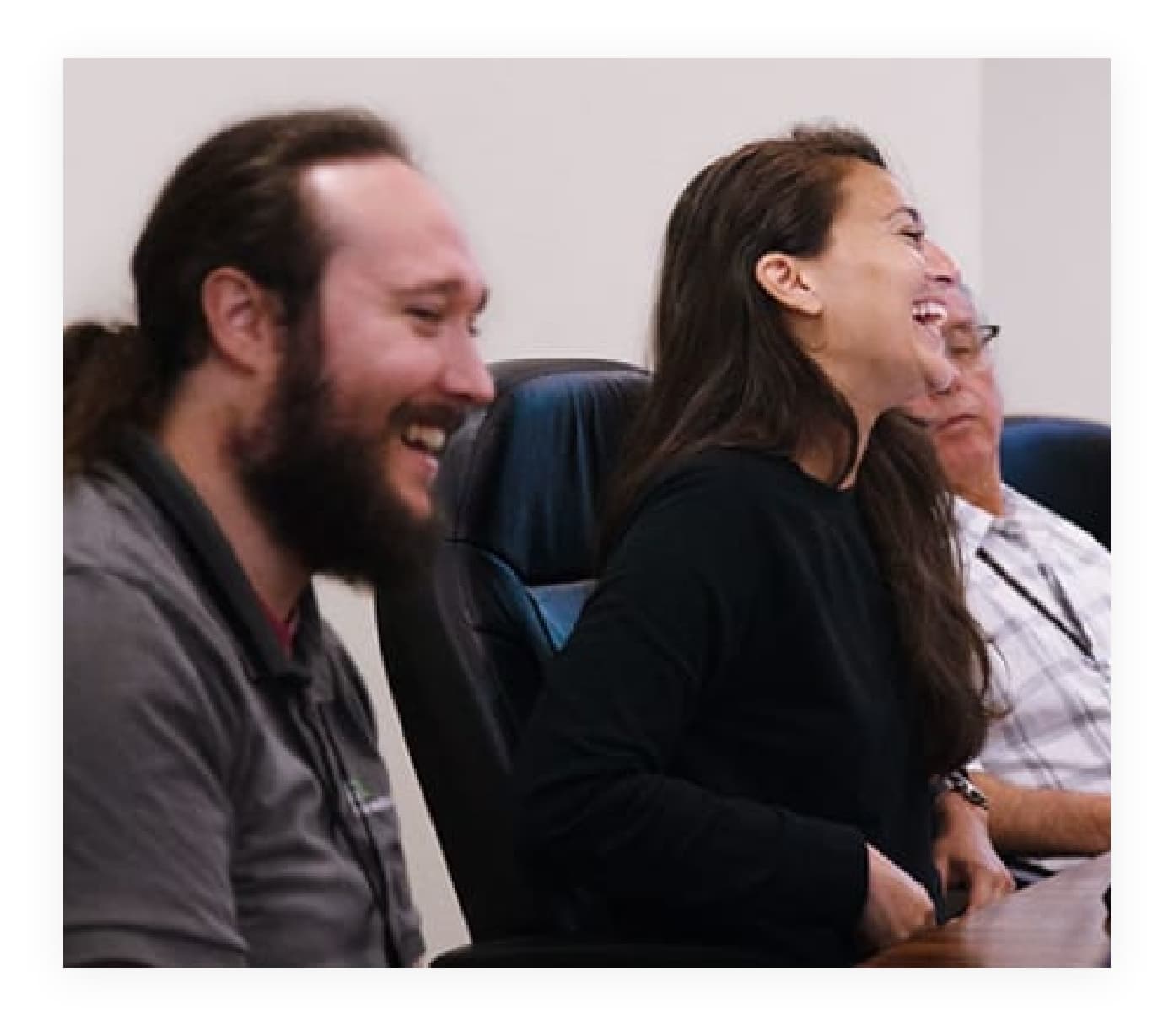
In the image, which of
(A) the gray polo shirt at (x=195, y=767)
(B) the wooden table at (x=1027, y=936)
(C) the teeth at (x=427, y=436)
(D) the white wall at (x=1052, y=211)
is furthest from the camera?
(D) the white wall at (x=1052, y=211)

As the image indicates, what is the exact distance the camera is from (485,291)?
7.02ft

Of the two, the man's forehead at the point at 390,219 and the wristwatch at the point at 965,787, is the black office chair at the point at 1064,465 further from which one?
the man's forehead at the point at 390,219

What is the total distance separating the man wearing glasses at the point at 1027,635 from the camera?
230 centimetres

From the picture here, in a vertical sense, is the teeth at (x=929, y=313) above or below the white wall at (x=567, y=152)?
below

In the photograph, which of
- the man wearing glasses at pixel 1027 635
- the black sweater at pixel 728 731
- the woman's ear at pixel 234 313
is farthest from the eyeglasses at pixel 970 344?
the woman's ear at pixel 234 313

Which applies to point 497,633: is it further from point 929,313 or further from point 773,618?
point 929,313

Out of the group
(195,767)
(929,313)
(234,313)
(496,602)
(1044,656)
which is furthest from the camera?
(1044,656)

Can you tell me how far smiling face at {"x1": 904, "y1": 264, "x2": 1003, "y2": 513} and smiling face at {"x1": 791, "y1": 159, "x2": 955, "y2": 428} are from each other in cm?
4

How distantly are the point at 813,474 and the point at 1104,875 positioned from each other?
0.47m

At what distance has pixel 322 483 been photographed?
208 centimetres

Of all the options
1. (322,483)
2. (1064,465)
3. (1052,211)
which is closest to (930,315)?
(1052,211)

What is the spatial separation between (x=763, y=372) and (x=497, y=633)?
341mm

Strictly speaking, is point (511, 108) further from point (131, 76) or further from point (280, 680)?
point (280, 680)

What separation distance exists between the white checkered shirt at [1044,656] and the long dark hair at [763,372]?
5.4 inches
